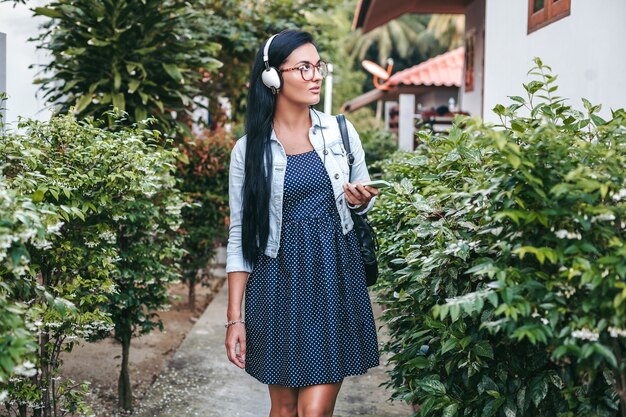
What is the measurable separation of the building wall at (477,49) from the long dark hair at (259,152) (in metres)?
8.74

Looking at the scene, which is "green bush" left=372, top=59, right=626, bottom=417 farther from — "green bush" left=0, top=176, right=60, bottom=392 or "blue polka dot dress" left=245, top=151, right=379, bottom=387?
"green bush" left=0, top=176, right=60, bottom=392

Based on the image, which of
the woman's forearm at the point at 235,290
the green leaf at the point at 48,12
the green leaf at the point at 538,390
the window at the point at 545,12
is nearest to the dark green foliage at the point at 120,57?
the green leaf at the point at 48,12

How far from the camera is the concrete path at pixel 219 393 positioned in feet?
17.2

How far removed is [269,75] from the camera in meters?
3.33

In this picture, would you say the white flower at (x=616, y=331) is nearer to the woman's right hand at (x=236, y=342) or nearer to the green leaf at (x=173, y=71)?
the woman's right hand at (x=236, y=342)

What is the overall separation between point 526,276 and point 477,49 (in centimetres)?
1062

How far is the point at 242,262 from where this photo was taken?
3387 mm

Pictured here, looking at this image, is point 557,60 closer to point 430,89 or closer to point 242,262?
point 242,262

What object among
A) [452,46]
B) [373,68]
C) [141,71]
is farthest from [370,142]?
[452,46]

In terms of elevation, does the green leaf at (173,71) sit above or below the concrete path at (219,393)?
above

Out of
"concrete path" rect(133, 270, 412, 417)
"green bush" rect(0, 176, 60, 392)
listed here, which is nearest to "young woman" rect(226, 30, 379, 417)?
"green bush" rect(0, 176, 60, 392)

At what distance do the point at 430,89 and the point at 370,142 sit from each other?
2377 mm

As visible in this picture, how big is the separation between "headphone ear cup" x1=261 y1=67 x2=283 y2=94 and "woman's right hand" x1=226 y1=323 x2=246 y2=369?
1.01m

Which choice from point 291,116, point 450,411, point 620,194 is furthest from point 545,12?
point 620,194
